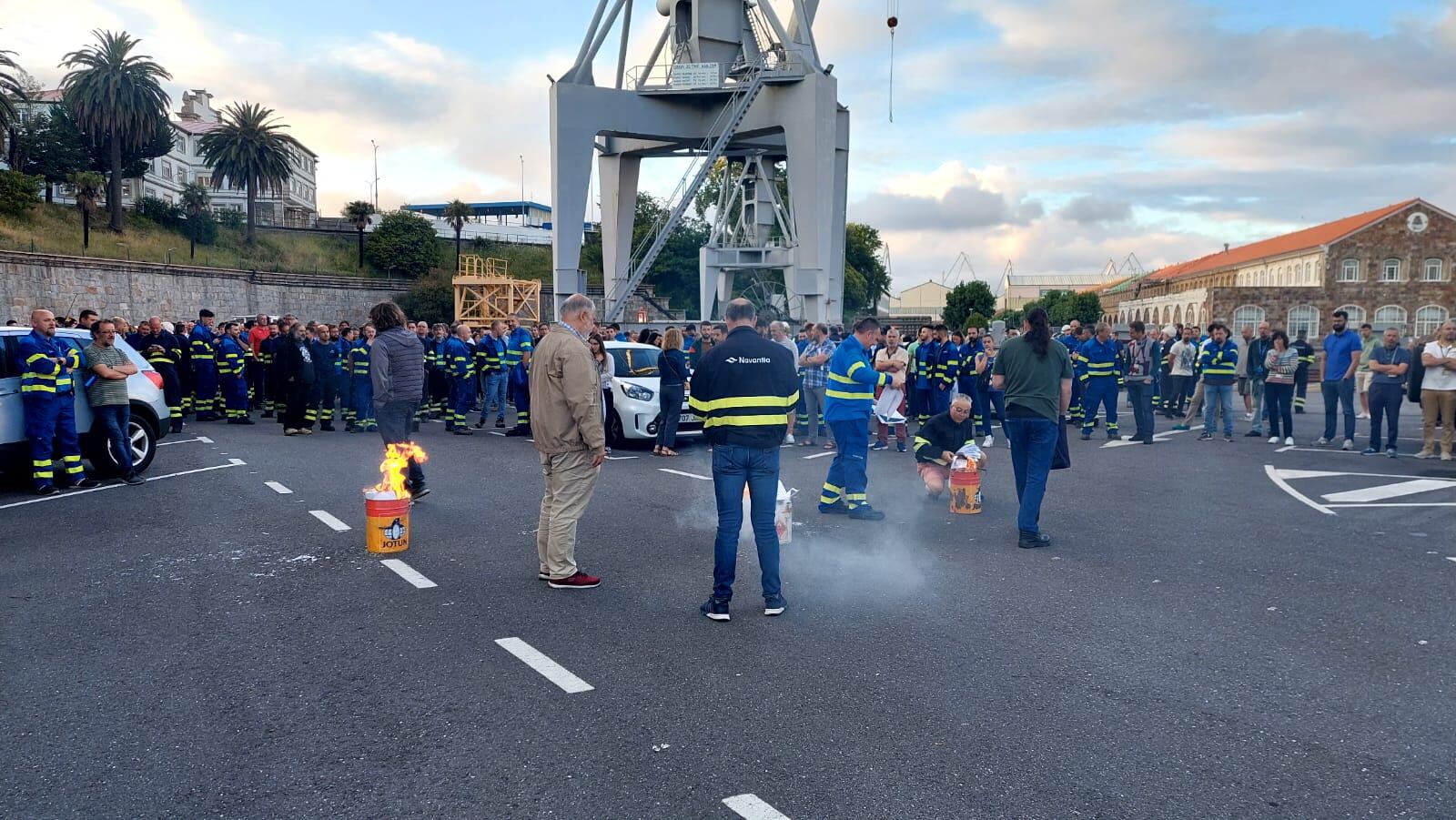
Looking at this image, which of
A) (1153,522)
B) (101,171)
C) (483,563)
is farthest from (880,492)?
(101,171)

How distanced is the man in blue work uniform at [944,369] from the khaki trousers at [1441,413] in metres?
6.45

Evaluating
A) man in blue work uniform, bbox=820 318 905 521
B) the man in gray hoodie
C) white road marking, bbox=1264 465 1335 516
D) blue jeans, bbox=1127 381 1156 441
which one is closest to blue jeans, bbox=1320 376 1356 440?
blue jeans, bbox=1127 381 1156 441

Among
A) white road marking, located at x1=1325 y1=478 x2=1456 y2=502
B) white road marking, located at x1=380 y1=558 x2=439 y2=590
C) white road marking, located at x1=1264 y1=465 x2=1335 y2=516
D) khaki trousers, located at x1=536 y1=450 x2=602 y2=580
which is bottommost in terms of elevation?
white road marking, located at x1=380 y1=558 x2=439 y2=590

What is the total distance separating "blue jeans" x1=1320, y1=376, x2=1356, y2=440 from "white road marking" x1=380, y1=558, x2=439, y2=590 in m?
13.7

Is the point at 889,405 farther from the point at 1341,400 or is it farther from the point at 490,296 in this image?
the point at 490,296

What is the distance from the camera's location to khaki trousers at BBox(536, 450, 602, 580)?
6.93 m

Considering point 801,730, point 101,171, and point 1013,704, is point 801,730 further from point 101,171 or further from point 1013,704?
point 101,171

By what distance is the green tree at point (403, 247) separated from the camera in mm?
61750

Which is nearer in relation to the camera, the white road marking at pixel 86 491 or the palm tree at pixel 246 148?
the white road marking at pixel 86 491

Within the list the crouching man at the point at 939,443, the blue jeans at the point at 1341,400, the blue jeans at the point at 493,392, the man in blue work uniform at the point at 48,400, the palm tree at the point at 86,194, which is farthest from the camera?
the palm tree at the point at 86,194

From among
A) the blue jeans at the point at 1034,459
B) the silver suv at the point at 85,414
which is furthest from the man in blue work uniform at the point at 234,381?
the blue jeans at the point at 1034,459

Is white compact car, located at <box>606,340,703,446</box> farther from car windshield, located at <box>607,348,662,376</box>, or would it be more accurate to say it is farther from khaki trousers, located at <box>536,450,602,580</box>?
khaki trousers, located at <box>536,450,602,580</box>

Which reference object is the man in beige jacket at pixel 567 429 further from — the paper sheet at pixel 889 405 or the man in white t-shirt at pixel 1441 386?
the man in white t-shirt at pixel 1441 386

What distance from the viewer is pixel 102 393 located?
1105 centimetres
